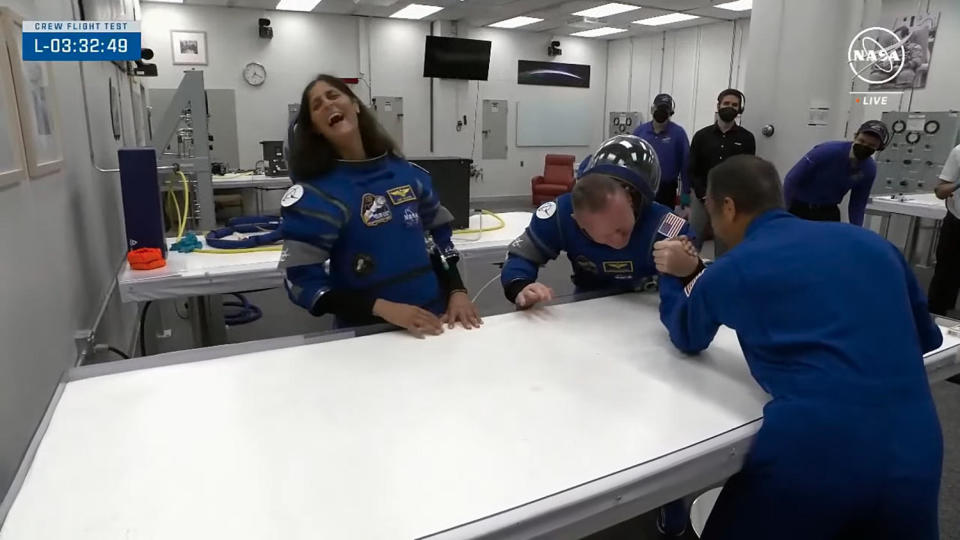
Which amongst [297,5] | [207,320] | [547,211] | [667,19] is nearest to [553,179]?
[667,19]

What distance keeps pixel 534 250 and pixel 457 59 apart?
4.24m

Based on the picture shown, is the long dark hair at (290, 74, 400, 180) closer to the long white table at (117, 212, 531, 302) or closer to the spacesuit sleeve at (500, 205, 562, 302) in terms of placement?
the spacesuit sleeve at (500, 205, 562, 302)

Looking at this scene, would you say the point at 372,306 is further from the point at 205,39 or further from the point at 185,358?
the point at 205,39

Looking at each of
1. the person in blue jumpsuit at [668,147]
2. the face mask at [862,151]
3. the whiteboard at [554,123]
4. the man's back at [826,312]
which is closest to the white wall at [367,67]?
the whiteboard at [554,123]

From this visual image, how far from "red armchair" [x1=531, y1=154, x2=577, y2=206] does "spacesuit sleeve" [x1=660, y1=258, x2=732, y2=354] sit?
7.76m

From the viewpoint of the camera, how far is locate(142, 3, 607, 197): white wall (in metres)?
8.23

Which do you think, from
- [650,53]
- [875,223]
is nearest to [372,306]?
[875,223]

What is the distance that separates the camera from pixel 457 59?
5.59 meters

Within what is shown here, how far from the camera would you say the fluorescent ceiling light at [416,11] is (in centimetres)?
847

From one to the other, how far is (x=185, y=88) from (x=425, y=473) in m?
2.89

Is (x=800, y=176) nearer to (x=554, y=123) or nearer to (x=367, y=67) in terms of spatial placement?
(x=367, y=67)

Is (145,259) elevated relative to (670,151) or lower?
lower

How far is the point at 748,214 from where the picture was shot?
1.25 m

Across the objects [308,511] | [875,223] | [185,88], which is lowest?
[875,223]
